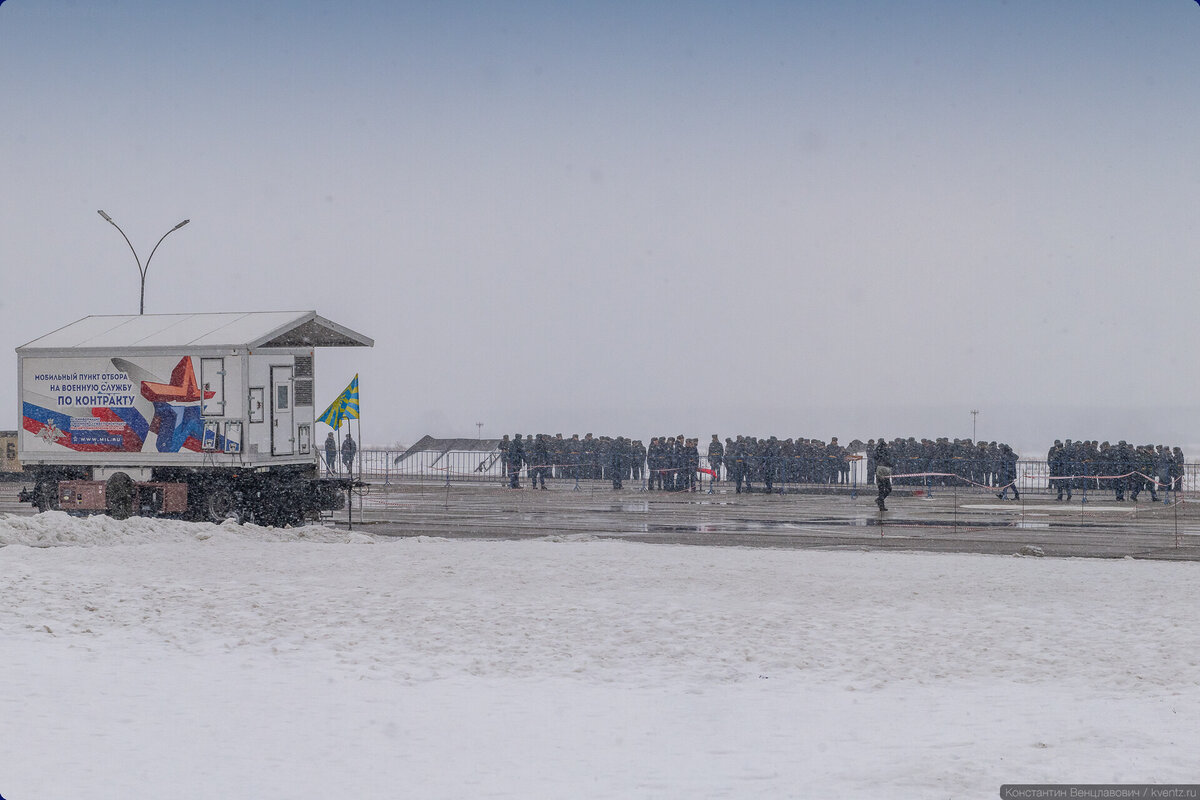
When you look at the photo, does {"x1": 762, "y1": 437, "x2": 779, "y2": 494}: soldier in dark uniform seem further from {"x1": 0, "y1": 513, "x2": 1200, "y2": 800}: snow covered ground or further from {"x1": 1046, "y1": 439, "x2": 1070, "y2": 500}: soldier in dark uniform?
{"x1": 0, "y1": 513, "x2": 1200, "y2": 800}: snow covered ground

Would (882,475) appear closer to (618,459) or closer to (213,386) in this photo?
(618,459)

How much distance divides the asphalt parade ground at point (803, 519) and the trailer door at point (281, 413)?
1.91 meters

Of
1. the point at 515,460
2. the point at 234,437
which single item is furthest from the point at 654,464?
the point at 234,437

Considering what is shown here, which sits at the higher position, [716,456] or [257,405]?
[257,405]

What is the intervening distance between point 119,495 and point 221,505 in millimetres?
1987

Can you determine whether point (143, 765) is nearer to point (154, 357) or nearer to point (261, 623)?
point (261, 623)

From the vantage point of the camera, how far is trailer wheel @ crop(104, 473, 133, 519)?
2402cm

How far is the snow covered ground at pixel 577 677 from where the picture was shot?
7.21m

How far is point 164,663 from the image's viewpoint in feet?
33.0

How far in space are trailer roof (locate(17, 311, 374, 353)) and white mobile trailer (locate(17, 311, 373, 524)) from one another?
0.11 feet

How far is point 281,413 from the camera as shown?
24062mm

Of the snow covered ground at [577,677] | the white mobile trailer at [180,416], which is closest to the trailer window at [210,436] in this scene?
the white mobile trailer at [180,416]

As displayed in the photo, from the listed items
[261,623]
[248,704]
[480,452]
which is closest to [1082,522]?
[261,623]

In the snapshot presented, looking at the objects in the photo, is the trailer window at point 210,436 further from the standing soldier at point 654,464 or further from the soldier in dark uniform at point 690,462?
the standing soldier at point 654,464
